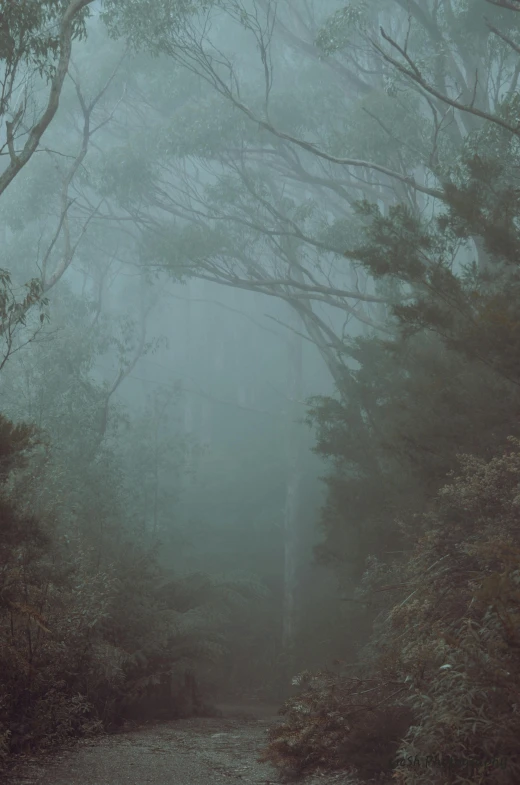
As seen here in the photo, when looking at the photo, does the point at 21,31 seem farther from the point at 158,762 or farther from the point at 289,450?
the point at 289,450

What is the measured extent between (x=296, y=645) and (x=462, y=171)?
9714 mm

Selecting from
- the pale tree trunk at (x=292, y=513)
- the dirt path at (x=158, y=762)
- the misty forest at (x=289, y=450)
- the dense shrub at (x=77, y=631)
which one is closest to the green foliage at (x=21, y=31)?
the misty forest at (x=289, y=450)

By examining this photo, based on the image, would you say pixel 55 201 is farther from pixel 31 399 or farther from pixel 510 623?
pixel 510 623

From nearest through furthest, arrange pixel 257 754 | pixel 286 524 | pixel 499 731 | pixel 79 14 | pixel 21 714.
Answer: pixel 499 731 < pixel 21 714 < pixel 257 754 < pixel 79 14 < pixel 286 524

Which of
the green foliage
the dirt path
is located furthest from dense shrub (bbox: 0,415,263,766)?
the green foliage

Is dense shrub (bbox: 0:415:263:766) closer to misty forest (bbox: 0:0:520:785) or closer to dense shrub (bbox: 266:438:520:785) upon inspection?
misty forest (bbox: 0:0:520:785)

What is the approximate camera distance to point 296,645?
16469 mm

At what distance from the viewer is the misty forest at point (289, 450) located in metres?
5.63

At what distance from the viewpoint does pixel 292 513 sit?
2084 cm

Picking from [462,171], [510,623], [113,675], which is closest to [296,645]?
[113,675]

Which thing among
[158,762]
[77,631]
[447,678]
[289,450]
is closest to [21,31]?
[77,631]

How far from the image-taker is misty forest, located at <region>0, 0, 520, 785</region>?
222 inches

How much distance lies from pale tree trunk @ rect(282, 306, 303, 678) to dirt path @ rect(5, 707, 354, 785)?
26.2 ft

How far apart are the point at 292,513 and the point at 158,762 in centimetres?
1463
